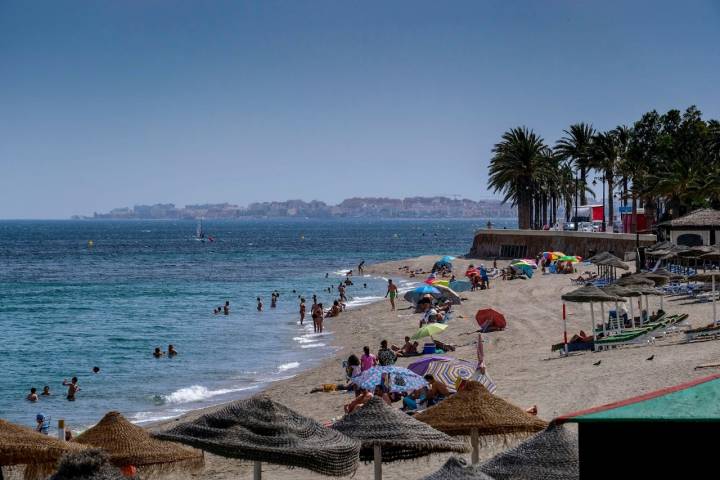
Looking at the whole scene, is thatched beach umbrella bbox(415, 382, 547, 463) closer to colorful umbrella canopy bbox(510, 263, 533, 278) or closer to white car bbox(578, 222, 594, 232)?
colorful umbrella canopy bbox(510, 263, 533, 278)

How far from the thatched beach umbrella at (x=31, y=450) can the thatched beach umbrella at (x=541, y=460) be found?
183 inches

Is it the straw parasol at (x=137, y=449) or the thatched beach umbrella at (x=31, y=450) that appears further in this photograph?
the straw parasol at (x=137, y=449)

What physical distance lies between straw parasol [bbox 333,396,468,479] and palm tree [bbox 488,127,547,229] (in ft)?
230

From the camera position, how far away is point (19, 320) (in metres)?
47.9

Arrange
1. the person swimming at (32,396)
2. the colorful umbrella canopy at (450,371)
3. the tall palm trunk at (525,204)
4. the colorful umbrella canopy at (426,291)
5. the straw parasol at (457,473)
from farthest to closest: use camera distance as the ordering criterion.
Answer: the tall palm trunk at (525,204), the colorful umbrella canopy at (426,291), the person swimming at (32,396), the colorful umbrella canopy at (450,371), the straw parasol at (457,473)

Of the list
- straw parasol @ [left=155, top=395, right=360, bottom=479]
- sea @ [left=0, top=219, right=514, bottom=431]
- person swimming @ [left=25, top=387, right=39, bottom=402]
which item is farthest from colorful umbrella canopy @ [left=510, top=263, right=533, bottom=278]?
straw parasol @ [left=155, top=395, right=360, bottom=479]

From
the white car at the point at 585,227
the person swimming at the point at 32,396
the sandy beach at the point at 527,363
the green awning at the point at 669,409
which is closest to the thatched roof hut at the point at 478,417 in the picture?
the sandy beach at the point at 527,363

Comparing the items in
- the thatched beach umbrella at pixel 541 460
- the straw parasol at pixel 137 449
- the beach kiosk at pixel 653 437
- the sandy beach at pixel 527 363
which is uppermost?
the beach kiosk at pixel 653 437

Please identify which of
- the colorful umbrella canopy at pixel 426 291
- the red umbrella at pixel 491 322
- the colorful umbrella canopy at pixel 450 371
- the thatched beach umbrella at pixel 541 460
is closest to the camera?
the thatched beach umbrella at pixel 541 460

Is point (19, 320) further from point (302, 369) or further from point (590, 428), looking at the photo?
point (590, 428)

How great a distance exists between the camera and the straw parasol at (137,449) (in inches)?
438

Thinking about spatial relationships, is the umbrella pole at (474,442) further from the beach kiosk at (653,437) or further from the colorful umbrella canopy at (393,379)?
the beach kiosk at (653,437)

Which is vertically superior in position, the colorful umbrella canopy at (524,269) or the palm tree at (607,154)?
the palm tree at (607,154)

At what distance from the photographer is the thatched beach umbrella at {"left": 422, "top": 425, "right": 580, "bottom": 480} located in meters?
8.45
